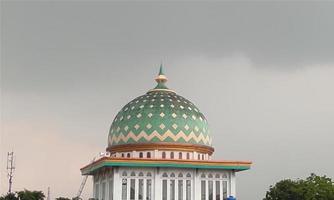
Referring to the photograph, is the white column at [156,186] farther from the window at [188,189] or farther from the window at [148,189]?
the window at [188,189]

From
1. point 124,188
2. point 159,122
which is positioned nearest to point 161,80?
point 159,122

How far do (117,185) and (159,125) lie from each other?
668cm

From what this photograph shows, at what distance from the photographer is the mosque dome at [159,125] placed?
47.9 meters

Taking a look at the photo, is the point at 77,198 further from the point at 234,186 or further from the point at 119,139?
the point at 234,186

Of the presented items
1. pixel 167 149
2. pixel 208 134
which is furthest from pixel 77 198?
pixel 208 134

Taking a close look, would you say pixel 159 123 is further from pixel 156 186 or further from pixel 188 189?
pixel 188 189

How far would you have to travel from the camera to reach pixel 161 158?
4569cm

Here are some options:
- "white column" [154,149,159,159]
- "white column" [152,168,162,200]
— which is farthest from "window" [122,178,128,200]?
"white column" [154,149,159,159]

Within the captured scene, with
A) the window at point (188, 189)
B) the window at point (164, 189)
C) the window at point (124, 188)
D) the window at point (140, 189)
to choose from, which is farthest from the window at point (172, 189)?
the window at point (124, 188)

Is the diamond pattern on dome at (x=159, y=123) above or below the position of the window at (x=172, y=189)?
above

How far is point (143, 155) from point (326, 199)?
596 inches

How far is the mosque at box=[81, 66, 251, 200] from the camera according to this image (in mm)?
44156

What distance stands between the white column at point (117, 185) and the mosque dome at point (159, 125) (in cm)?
432

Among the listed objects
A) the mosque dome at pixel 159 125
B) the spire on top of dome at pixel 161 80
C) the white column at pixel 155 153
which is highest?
the spire on top of dome at pixel 161 80
